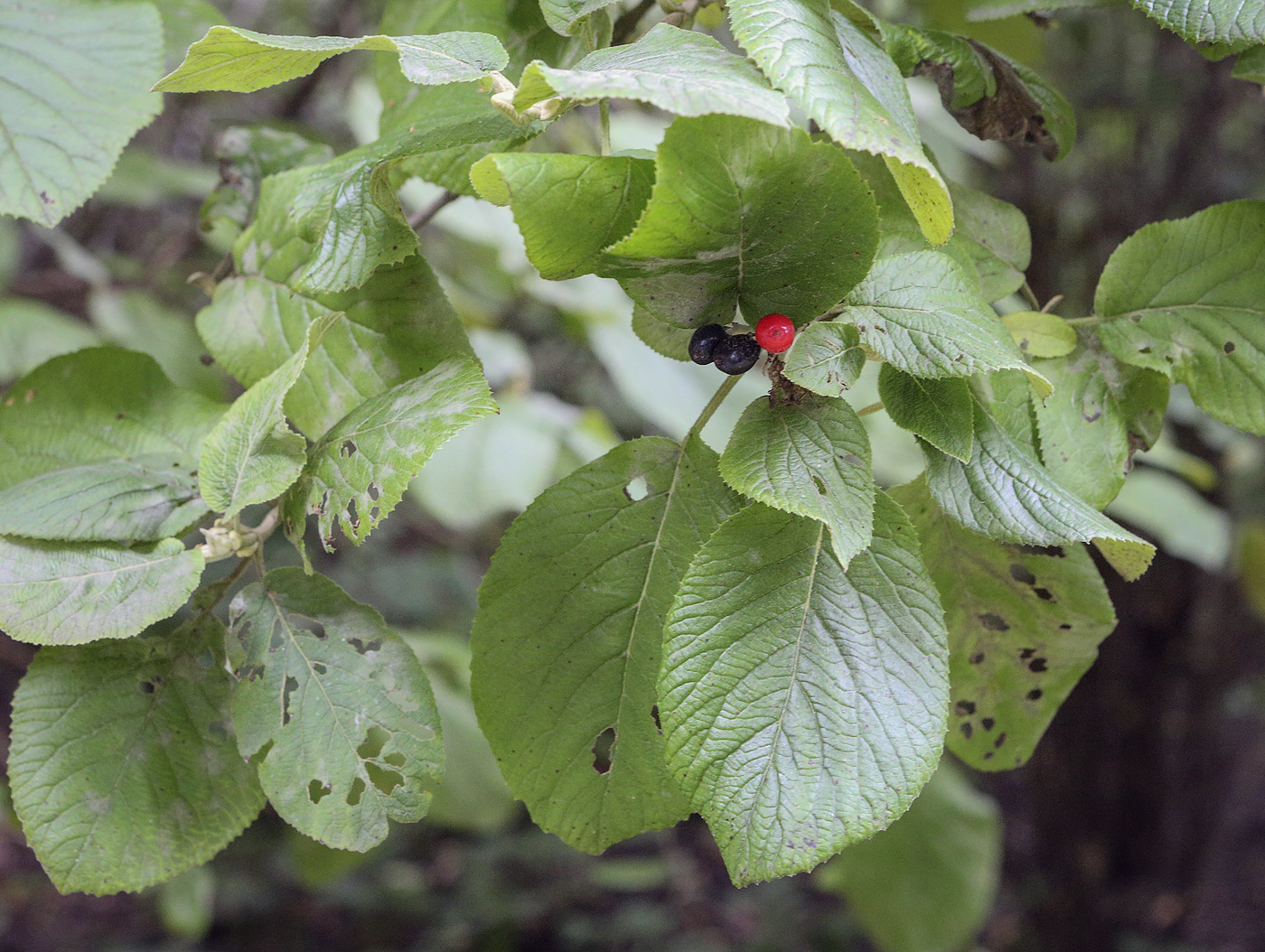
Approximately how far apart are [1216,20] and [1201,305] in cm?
16

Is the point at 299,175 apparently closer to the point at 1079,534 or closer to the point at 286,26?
the point at 1079,534

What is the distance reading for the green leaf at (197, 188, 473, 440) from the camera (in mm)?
590

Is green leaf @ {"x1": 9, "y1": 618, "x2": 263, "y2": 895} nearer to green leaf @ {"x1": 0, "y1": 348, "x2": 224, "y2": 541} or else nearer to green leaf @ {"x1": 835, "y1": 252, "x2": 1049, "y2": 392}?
green leaf @ {"x1": 0, "y1": 348, "x2": 224, "y2": 541}

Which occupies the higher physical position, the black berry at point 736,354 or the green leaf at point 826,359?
the green leaf at point 826,359

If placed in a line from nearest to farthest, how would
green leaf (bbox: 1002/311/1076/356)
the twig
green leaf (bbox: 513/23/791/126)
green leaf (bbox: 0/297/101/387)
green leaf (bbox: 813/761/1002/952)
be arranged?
green leaf (bbox: 513/23/791/126) < green leaf (bbox: 1002/311/1076/356) < the twig < green leaf (bbox: 0/297/101/387) < green leaf (bbox: 813/761/1002/952)

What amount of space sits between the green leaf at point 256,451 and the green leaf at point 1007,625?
38cm

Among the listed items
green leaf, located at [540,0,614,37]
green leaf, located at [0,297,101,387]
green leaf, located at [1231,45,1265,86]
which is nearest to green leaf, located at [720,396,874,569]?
green leaf, located at [540,0,614,37]

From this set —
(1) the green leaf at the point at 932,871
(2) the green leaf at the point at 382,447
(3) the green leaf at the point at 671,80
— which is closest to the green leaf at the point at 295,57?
(3) the green leaf at the point at 671,80

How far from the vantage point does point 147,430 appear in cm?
69

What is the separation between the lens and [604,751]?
1.84 ft

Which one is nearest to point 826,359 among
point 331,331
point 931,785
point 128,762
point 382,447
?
point 382,447

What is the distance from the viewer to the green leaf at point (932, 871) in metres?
1.75

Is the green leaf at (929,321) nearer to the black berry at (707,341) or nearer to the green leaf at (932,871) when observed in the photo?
the black berry at (707,341)

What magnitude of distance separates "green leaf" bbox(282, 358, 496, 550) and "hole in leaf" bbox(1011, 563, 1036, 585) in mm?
383
